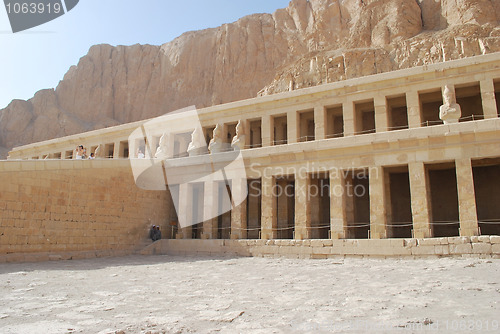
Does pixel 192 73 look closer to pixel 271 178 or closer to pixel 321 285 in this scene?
pixel 271 178

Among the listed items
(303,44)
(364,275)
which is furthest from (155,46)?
(364,275)

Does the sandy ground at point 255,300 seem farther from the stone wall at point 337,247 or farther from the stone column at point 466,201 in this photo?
the stone column at point 466,201

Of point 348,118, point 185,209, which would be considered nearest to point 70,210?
point 185,209

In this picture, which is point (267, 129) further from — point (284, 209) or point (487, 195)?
point (487, 195)

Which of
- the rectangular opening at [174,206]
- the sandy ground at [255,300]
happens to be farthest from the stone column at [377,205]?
the rectangular opening at [174,206]

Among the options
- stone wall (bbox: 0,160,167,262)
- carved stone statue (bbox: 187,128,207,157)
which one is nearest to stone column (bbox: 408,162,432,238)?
carved stone statue (bbox: 187,128,207,157)

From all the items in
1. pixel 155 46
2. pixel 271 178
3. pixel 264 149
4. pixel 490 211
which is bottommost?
pixel 490 211

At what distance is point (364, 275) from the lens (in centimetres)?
847

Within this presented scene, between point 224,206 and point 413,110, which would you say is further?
point 224,206

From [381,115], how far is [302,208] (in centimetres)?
478

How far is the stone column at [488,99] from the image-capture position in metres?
13.7

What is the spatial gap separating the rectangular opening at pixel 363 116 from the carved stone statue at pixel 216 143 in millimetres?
5866

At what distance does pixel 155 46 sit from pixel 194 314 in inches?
1566

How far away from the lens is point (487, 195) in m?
16.0
